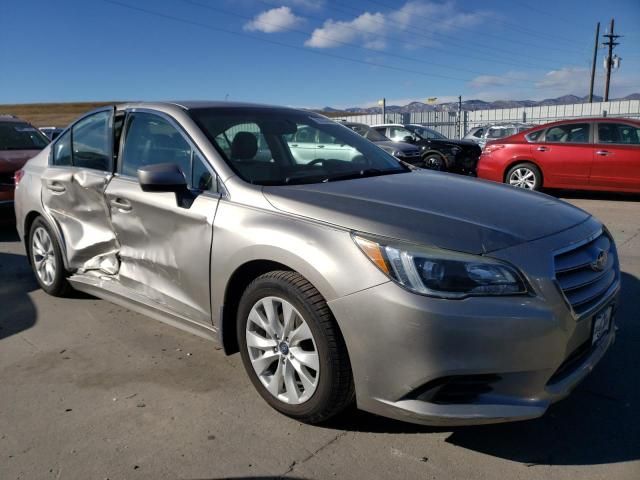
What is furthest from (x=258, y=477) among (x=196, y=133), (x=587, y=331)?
(x=196, y=133)

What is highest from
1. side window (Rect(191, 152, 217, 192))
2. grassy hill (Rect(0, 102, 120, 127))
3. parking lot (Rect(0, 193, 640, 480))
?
grassy hill (Rect(0, 102, 120, 127))

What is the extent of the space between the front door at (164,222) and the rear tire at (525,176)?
810cm

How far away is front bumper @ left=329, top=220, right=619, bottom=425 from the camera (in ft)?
7.37

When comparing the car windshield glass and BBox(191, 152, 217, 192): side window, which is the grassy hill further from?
BBox(191, 152, 217, 192): side window

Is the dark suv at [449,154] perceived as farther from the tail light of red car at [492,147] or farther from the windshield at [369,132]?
the tail light of red car at [492,147]

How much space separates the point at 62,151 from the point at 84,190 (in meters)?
0.78

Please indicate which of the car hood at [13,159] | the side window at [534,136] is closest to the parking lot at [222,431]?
the car hood at [13,159]

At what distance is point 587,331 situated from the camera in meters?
2.51

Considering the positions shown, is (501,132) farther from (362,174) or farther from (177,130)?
(177,130)

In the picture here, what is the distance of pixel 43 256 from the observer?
4.82m

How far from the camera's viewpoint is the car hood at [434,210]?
2449 millimetres

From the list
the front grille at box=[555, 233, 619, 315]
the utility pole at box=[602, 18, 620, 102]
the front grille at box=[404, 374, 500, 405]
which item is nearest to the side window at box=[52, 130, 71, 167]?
the front grille at box=[404, 374, 500, 405]

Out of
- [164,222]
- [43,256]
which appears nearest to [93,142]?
[43,256]

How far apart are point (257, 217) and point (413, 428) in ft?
4.33
